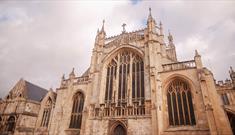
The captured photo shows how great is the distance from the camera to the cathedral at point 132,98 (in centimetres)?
1437

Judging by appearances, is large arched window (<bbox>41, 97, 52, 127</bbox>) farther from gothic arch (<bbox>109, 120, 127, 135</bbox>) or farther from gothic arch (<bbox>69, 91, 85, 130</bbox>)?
gothic arch (<bbox>109, 120, 127, 135</bbox>)

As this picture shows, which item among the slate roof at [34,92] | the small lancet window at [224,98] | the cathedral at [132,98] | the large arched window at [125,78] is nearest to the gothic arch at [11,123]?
the cathedral at [132,98]

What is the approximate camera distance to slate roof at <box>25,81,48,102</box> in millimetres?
26317

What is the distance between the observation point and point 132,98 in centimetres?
1725

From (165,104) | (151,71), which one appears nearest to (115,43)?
(151,71)

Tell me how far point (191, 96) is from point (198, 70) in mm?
2564

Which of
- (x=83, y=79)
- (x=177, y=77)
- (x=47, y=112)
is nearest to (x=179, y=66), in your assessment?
(x=177, y=77)

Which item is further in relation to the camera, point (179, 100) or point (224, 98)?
point (224, 98)

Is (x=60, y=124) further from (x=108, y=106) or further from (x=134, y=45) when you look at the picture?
(x=134, y=45)

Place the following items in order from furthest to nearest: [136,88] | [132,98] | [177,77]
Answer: [136,88]
[132,98]
[177,77]

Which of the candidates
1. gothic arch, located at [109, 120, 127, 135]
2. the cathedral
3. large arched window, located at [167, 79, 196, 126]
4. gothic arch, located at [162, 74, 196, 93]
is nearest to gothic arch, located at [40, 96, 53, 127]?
the cathedral

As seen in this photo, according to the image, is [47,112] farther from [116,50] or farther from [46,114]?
[116,50]

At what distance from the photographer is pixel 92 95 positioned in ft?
62.4

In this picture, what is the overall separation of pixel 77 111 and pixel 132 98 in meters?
7.56
